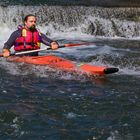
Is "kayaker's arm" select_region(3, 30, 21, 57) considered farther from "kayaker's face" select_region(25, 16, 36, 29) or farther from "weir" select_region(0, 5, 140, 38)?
"weir" select_region(0, 5, 140, 38)

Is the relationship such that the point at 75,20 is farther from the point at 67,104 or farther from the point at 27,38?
the point at 67,104

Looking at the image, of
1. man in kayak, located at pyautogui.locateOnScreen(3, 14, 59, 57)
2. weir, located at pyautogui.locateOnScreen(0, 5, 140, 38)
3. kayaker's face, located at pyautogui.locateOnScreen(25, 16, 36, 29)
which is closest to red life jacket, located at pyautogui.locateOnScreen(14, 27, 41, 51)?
man in kayak, located at pyautogui.locateOnScreen(3, 14, 59, 57)

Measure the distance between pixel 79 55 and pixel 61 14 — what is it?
16.1 feet

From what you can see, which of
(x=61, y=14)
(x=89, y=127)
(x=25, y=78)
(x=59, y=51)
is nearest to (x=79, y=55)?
(x=59, y=51)

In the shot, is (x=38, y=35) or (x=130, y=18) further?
(x=130, y=18)

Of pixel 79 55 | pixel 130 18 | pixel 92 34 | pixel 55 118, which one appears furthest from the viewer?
pixel 130 18

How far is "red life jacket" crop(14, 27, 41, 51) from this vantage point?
1039 cm

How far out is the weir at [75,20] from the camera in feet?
55.9

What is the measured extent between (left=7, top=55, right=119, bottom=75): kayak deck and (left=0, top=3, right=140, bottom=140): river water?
0.11 metres

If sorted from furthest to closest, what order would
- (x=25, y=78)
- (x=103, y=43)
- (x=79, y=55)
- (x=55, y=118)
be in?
(x=103, y=43), (x=79, y=55), (x=25, y=78), (x=55, y=118)

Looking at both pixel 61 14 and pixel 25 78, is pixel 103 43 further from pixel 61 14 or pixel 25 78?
pixel 25 78

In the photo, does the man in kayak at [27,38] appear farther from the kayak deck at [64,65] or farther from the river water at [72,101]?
the river water at [72,101]

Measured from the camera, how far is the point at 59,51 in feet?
43.8

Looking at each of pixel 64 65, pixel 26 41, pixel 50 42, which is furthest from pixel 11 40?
pixel 64 65
